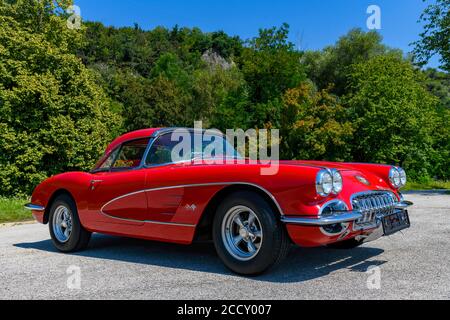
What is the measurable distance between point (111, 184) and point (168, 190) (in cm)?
103

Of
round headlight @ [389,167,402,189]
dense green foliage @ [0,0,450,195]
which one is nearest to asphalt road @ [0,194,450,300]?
round headlight @ [389,167,402,189]

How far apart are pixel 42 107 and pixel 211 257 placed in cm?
2304

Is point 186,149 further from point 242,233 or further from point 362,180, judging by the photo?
point 362,180

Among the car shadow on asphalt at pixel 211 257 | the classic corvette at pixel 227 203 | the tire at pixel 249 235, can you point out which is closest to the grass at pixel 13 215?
the car shadow on asphalt at pixel 211 257

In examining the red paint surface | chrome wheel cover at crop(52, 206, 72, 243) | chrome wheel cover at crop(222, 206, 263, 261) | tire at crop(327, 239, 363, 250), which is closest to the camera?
the red paint surface

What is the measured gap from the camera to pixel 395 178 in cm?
498

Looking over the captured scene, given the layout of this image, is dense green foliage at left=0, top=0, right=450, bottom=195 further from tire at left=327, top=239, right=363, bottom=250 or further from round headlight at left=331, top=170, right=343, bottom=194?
round headlight at left=331, top=170, right=343, bottom=194

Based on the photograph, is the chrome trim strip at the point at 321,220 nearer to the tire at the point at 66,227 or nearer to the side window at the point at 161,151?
the side window at the point at 161,151

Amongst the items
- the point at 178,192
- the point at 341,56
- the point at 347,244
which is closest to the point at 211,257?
the point at 178,192

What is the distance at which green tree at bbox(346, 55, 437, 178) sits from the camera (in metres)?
31.6

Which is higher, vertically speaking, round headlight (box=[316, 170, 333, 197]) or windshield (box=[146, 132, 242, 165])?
windshield (box=[146, 132, 242, 165])

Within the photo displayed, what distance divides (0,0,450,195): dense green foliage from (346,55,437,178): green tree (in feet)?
0.27
